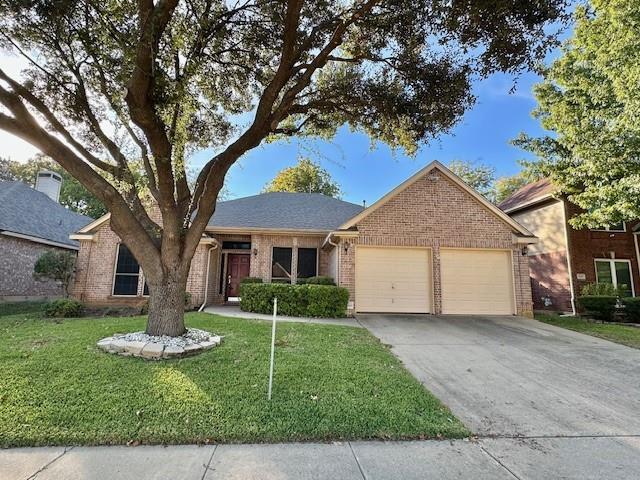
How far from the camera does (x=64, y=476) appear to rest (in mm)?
2842

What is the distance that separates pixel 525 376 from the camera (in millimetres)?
Result: 5734

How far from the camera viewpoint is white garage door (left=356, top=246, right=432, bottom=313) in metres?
11.9

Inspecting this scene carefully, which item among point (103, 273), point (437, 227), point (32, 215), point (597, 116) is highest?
point (597, 116)

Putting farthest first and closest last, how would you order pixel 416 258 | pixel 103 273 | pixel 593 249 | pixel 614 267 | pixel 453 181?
pixel 614 267 < pixel 593 249 < pixel 103 273 < pixel 453 181 < pixel 416 258

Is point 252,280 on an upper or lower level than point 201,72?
lower

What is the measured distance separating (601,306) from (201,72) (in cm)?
1504

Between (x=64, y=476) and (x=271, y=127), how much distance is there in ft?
20.3

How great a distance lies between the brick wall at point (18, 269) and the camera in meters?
14.2

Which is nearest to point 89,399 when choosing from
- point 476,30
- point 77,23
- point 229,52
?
point 77,23

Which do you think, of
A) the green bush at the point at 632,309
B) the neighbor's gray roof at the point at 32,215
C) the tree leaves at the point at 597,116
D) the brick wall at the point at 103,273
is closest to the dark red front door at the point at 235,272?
the brick wall at the point at 103,273

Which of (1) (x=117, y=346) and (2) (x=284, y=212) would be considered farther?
(2) (x=284, y=212)

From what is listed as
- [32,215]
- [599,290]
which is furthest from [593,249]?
[32,215]

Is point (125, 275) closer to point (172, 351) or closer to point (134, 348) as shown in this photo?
point (134, 348)

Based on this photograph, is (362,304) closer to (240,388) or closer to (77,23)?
(240,388)
